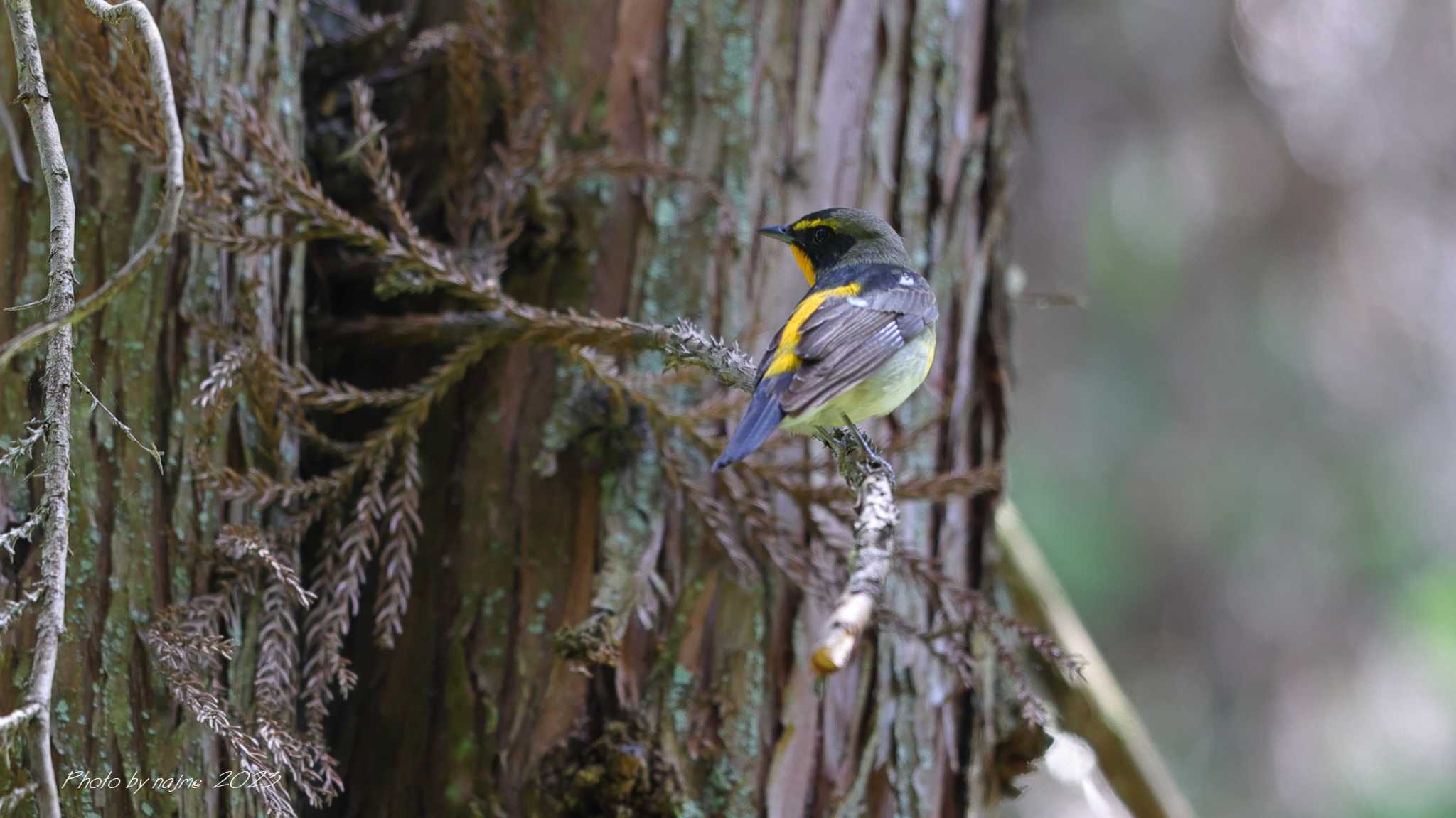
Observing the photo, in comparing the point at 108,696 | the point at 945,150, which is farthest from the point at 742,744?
the point at 945,150

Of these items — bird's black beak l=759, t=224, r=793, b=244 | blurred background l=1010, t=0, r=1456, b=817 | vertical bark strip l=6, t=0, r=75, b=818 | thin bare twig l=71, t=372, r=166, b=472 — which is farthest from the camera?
blurred background l=1010, t=0, r=1456, b=817

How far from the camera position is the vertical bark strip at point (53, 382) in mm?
1514


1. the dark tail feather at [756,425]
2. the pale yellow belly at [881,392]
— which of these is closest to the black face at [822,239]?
the pale yellow belly at [881,392]

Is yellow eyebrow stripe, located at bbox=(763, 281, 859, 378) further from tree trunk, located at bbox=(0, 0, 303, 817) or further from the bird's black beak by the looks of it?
tree trunk, located at bbox=(0, 0, 303, 817)

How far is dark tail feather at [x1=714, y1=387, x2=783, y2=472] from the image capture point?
87.1 inches

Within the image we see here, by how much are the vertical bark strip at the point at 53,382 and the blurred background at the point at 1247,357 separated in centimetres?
678

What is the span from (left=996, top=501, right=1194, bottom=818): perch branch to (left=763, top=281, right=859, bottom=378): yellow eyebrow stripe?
0.88 metres

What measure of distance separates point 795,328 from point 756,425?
1.55 ft

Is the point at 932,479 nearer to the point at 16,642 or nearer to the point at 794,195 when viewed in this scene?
the point at 794,195

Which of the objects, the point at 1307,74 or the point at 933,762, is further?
the point at 1307,74

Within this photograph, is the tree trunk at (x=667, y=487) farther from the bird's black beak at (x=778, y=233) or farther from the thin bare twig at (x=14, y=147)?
the thin bare twig at (x=14, y=147)

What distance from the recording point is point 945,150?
10.8ft

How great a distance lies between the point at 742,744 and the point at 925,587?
684mm

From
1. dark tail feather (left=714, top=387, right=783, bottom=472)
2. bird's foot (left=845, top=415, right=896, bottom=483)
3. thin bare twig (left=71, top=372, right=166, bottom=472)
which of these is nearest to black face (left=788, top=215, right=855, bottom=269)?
bird's foot (left=845, top=415, right=896, bottom=483)
